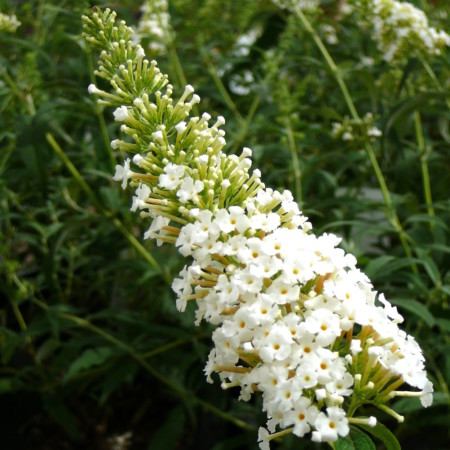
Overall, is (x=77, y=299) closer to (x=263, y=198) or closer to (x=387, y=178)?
(x=387, y=178)

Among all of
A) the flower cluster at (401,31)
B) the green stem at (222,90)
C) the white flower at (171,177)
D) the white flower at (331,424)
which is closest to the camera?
the white flower at (331,424)

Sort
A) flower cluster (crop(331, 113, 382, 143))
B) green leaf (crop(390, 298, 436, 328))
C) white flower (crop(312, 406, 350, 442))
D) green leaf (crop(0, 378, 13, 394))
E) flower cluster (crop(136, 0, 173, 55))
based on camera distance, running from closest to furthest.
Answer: white flower (crop(312, 406, 350, 442))
green leaf (crop(390, 298, 436, 328))
flower cluster (crop(331, 113, 382, 143))
green leaf (crop(0, 378, 13, 394))
flower cluster (crop(136, 0, 173, 55))

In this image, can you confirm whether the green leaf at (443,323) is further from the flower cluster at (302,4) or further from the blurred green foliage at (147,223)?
the flower cluster at (302,4)

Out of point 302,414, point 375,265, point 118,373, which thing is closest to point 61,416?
point 118,373

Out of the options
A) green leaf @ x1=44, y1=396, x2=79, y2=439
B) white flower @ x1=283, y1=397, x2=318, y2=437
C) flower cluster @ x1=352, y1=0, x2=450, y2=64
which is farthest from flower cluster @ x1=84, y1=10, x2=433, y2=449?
green leaf @ x1=44, y1=396, x2=79, y2=439

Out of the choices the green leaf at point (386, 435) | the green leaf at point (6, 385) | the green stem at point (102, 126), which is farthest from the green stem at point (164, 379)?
the green leaf at point (386, 435)

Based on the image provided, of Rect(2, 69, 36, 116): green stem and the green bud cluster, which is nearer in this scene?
the green bud cluster

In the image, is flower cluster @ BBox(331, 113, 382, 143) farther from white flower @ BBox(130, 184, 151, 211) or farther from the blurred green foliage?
white flower @ BBox(130, 184, 151, 211)

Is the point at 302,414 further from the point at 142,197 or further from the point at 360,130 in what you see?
the point at 360,130
